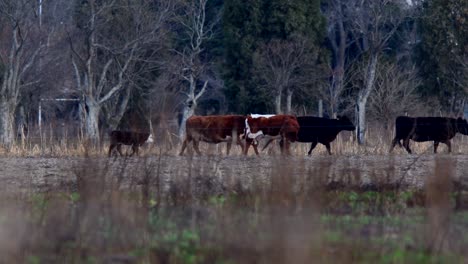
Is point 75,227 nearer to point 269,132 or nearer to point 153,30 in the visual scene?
point 269,132

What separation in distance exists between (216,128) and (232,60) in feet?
46.2

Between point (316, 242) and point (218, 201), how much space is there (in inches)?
170

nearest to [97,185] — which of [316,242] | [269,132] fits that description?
[316,242]

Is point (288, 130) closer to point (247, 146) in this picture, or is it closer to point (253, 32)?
point (247, 146)

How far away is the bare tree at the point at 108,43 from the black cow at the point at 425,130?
383 inches

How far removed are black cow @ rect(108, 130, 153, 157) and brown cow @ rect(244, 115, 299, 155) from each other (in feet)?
11.4

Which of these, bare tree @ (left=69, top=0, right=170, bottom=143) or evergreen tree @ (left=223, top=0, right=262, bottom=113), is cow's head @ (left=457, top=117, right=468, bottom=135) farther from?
evergreen tree @ (left=223, top=0, right=262, bottom=113)

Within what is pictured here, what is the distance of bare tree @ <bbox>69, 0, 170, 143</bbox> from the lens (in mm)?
33469

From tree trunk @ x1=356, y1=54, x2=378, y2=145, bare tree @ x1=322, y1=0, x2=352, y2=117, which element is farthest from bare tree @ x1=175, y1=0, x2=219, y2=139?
bare tree @ x1=322, y1=0, x2=352, y2=117

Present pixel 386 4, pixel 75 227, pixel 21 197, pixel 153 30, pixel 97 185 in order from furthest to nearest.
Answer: pixel 386 4
pixel 153 30
pixel 21 197
pixel 97 185
pixel 75 227

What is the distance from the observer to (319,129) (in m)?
27.3

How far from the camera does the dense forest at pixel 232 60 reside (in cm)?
3425

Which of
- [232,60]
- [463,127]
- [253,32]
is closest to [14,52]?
[253,32]

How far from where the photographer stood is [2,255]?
9.40m
